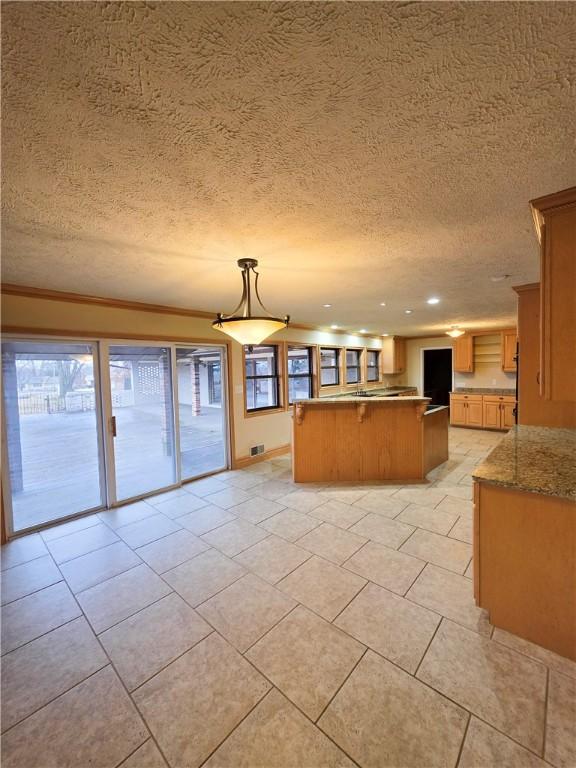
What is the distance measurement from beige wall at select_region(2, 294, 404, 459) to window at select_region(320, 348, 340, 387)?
0.58 metres

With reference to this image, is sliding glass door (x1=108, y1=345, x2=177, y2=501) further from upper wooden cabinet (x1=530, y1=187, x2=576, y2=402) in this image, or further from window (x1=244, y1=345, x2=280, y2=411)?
upper wooden cabinet (x1=530, y1=187, x2=576, y2=402)

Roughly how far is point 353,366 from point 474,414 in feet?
10.0

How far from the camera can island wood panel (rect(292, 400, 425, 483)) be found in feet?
13.6

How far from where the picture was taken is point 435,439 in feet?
15.1

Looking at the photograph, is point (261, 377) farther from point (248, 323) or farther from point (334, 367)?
point (248, 323)

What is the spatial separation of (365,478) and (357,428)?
0.69m

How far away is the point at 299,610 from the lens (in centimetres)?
→ 198

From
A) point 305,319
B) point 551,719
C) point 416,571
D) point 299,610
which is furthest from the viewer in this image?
point 305,319

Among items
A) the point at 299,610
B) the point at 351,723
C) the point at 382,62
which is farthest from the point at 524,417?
the point at 382,62

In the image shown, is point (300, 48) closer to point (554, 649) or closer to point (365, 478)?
point (554, 649)

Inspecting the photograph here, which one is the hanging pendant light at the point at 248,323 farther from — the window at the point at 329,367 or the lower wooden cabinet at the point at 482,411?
the lower wooden cabinet at the point at 482,411

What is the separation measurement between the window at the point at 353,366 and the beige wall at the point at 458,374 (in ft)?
7.27

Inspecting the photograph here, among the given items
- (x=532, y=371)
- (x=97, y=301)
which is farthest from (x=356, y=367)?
(x=97, y=301)

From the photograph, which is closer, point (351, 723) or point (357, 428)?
point (351, 723)
